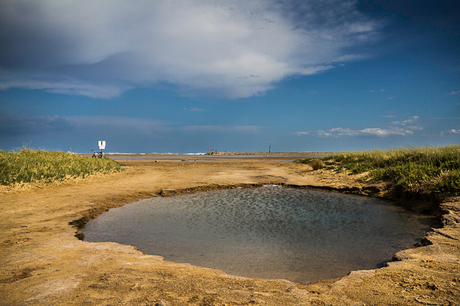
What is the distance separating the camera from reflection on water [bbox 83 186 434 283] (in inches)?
184

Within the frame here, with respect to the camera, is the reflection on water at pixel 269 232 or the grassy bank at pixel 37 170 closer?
the reflection on water at pixel 269 232

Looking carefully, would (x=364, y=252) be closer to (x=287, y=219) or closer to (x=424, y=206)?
(x=287, y=219)

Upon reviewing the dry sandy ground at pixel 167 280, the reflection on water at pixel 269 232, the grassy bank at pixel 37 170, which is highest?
the grassy bank at pixel 37 170

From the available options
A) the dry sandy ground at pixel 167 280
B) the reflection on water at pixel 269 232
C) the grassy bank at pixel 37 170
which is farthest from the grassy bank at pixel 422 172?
the grassy bank at pixel 37 170

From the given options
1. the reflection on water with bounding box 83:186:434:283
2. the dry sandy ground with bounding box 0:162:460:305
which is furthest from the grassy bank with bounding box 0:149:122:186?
the dry sandy ground with bounding box 0:162:460:305

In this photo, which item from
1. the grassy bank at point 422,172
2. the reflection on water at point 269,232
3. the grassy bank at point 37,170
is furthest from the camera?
the grassy bank at point 37,170

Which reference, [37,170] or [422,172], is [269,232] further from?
[37,170]

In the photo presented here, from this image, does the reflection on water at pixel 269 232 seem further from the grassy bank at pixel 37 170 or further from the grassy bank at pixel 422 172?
the grassy bank at pixel 37 170

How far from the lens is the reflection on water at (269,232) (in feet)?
15.3

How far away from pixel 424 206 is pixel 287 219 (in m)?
5.13

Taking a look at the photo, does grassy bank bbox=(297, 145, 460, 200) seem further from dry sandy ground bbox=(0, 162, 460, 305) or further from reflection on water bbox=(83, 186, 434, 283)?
dry sandy ground bbox=(0, 162, 460, 305)

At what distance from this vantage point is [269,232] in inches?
247

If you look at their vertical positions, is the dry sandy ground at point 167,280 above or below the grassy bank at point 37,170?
below

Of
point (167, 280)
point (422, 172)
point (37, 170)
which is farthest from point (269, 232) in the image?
point (37, 170)
